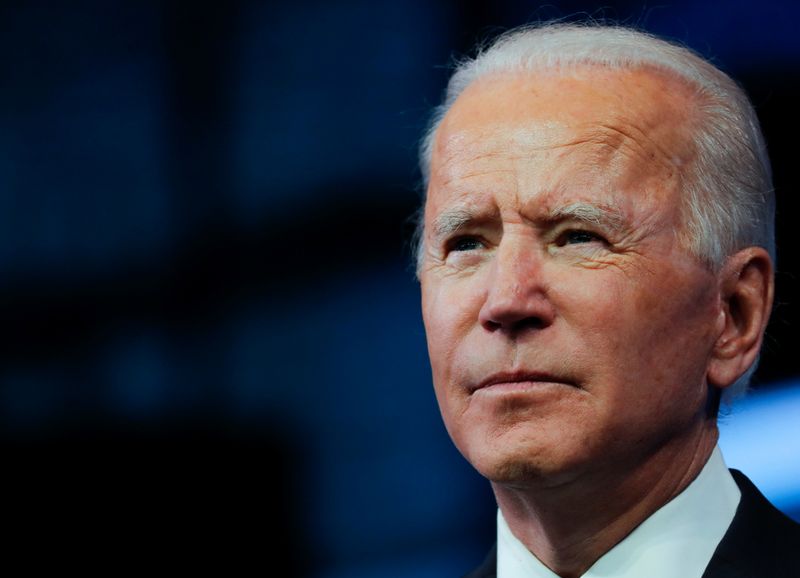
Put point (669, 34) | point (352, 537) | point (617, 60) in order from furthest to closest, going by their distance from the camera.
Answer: point (352, 537), point (669, 34), point (617, 60)

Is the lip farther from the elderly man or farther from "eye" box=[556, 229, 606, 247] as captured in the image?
"eye" box=[556, 229, 606, 247]

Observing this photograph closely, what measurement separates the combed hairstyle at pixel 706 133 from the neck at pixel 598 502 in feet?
0.70

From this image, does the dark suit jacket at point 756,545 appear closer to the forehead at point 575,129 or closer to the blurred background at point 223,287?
the forehead at point 575,129

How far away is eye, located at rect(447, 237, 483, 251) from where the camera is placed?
1912 mm

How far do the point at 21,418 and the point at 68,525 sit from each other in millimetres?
304

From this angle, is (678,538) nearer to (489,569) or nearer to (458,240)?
(489,569)

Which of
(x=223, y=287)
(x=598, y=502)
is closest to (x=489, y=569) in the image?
(x=598, y=502)

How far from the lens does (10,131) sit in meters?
3.38

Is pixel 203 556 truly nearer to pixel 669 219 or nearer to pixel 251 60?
pixel 251 60

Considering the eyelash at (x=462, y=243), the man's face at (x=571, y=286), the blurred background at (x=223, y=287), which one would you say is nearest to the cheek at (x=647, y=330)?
the man's face at (x=571, y=286)

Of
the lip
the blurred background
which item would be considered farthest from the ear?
the blurred background

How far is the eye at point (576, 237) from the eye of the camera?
71.1 inches

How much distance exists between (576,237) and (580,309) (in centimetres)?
13

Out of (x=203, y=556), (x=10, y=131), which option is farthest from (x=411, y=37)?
(x=203, y=556)
